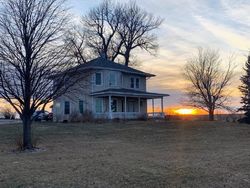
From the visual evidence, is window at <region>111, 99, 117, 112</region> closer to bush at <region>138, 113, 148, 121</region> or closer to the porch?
the porch

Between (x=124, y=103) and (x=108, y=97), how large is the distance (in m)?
2.10

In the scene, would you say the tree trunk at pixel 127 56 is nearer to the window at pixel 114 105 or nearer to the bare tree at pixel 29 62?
the window at pixel 114 105

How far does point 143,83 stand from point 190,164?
111 ft

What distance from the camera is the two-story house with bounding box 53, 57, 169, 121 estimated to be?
130ft

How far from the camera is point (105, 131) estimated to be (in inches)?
1120

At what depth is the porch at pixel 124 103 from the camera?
1545 inches

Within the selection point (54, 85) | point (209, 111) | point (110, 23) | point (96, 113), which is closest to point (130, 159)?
point (54, 85)

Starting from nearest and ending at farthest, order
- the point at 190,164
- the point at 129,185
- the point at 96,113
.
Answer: the point at 129,185
the point at 190,164
the point at 96,113

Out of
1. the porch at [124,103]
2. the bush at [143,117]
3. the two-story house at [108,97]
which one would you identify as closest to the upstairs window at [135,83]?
the two-story house at [108,97]

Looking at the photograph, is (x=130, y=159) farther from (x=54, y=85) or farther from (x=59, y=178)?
(x=54, y=85)

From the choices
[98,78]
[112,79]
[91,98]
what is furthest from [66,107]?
[112,79]

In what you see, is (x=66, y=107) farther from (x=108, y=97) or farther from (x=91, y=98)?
(x=108, y=97)

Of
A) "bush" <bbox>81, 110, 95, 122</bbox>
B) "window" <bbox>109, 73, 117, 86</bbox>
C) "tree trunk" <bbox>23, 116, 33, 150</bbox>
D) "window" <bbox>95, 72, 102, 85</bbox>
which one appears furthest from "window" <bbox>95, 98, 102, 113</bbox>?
"tree trunk" <bbox>23, 116, 33, 150</bbox>

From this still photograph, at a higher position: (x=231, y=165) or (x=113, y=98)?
(x=113, y=98)
